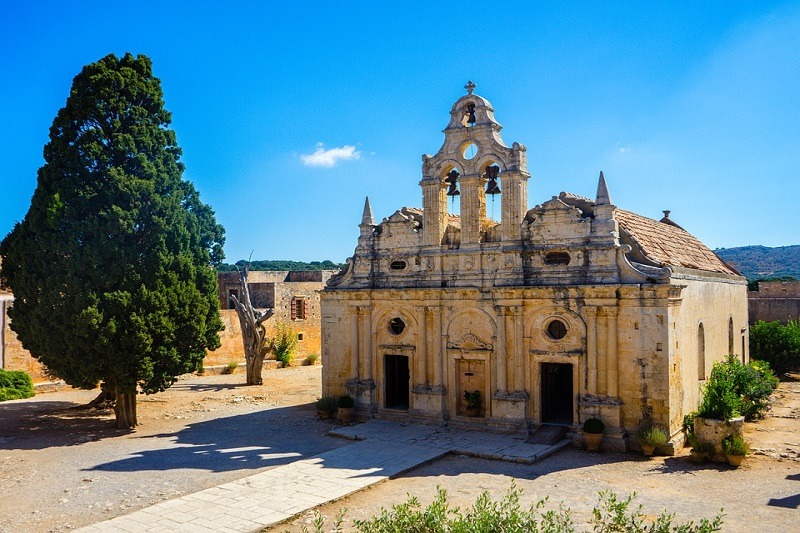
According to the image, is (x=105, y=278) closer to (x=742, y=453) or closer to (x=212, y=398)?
(x=212, y=398)

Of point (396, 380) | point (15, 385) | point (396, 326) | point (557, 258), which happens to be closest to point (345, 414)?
point (396, 380)

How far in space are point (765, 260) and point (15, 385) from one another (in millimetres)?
132613

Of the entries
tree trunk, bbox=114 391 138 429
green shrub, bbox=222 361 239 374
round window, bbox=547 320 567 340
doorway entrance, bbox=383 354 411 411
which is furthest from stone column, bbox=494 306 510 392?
green shrub, bbox=222 361 239 374

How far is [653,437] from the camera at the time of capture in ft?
51.6

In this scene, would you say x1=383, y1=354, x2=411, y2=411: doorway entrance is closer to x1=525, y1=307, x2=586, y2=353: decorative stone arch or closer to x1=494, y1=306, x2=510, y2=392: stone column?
x1=494, y1=306, x2=510, y2=392: stone column

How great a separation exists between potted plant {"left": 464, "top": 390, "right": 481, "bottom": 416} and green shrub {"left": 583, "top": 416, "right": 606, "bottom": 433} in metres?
3.43

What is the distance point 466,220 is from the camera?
19328 millimetres

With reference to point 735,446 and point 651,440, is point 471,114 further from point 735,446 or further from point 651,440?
point 735,446

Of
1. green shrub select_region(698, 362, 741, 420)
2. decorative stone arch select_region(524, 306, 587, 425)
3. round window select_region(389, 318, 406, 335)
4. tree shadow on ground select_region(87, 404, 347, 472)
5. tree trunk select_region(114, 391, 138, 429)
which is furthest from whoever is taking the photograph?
round window select_region(389, 318, 406, 335)

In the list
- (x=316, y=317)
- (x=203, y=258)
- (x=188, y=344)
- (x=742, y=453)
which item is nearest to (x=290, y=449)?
(x=188, y=344)

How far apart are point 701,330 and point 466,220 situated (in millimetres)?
8121

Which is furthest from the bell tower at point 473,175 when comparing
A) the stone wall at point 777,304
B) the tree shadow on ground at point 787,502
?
the stone wall at point 777,304

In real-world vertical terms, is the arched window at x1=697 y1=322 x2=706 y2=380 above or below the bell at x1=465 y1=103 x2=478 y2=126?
below

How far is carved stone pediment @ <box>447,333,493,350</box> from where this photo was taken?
18734 millimetres
